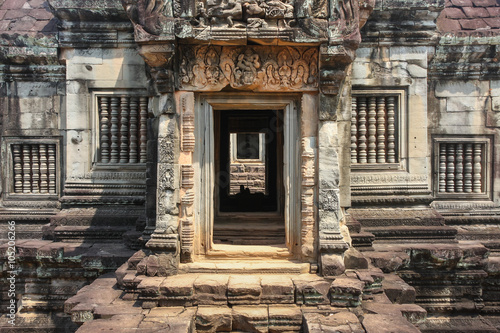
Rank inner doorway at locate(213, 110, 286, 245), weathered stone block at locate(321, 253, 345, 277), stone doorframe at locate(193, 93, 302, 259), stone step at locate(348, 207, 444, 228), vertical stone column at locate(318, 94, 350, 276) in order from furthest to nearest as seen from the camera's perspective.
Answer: inner doorway at locate(213, 110, 286, 245) → stone step at locate(348, 207, 444, 228) → stone doorframe at locate(193, 93, 302, 259) → vertical stone column at locate(318, 94, 350, 276) → weathered stone block at locate(321, 253, 345, 277)

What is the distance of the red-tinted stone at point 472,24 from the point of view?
A: 679 cm

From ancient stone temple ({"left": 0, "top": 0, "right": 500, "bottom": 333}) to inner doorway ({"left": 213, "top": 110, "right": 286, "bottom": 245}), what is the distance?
0.08 metres

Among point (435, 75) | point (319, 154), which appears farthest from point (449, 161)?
point (319, 154)

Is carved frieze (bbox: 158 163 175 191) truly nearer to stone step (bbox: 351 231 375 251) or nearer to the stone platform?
the stone platform

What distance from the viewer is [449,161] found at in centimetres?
686

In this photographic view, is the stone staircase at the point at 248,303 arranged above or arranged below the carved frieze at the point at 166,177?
below

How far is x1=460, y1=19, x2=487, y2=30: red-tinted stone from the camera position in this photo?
679 cm

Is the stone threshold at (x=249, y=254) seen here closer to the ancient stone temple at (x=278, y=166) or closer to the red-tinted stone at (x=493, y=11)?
the ancient stone temple at (x=278, y=166)

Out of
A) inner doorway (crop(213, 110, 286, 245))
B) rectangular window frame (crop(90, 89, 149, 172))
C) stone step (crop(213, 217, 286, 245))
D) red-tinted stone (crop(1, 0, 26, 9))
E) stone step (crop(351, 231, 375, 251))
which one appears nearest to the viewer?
stone step (crop(351, 231, 375, 251))

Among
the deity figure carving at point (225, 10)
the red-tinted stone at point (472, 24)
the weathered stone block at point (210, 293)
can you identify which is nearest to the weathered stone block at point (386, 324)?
the weathered stone block at point (210, 293)

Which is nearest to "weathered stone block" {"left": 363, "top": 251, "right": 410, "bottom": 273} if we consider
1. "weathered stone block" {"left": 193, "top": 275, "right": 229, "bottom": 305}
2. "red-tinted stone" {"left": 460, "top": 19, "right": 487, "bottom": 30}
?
"weathered stone block" {"left": 193, "top": 275, "right": 229, "bottom": 305}

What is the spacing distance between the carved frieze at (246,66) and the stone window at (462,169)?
3.28 m

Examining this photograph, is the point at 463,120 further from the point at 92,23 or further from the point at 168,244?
the point at 92,23

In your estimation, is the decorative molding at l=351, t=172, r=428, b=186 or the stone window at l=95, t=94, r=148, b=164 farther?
the stone window at l=95, t=94, r=148, b=164
